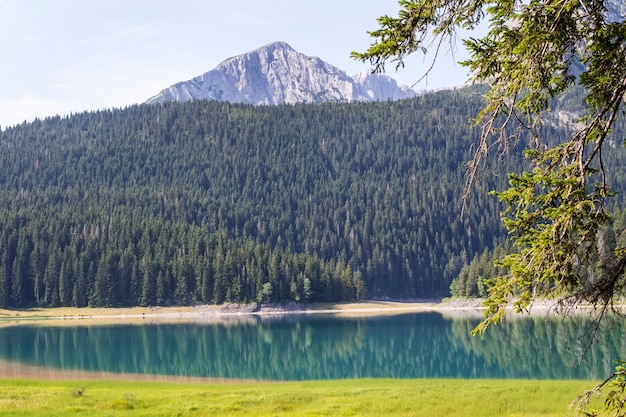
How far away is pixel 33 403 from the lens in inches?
1166

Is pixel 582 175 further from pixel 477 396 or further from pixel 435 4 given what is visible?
pixel 477 396

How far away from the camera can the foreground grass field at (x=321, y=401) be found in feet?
92.6

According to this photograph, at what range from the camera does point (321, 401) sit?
32.4 meters

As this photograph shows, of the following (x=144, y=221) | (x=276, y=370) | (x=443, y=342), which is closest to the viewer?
(x=276, y=370)

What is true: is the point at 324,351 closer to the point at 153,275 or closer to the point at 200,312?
the point at 200,312

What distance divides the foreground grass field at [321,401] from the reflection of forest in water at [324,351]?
10.3 m

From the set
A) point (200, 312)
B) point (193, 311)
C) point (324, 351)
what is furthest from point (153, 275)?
point (324, 351)

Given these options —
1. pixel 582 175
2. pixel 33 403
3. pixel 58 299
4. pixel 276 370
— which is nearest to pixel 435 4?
pixel 582 175

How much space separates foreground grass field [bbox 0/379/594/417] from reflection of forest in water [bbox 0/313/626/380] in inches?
404

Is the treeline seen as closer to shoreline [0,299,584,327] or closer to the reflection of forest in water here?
shoreline [0,299,584,327]

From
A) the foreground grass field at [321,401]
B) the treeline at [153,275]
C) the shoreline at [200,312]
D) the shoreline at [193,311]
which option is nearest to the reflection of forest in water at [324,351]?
the foreground grass field at [321,401]

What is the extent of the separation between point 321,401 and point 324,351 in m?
40.1

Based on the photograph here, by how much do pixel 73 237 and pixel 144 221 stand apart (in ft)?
63.1

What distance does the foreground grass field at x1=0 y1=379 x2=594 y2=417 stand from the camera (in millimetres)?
28219
